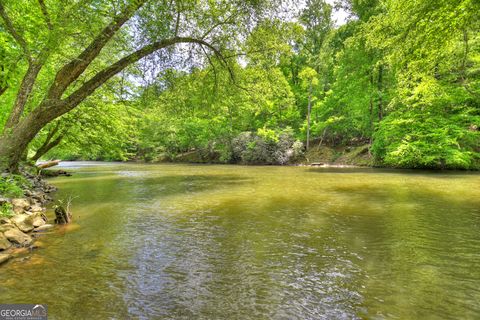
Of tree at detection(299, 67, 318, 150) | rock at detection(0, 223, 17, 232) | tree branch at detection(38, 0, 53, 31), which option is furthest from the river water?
tree at detection(299, 67, 318, 150)

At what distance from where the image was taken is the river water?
3457 millimetres

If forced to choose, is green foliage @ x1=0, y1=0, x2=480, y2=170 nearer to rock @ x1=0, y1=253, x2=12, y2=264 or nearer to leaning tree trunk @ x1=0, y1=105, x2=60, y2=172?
leaning tree trunk @ x1=0, y1=105, x2=60, y2=172

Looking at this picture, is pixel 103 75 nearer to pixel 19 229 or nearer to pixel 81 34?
pixel 81 34

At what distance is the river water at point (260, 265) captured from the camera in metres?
3.46

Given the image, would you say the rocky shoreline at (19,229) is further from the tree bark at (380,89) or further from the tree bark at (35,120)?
the tree bark at (380,89)

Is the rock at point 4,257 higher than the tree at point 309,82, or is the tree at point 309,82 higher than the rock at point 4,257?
the tree at point 309,82

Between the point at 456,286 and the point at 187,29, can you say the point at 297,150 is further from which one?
the point at 456,286

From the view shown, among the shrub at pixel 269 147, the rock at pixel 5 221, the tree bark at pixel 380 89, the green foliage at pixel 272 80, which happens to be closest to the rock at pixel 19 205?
the rock at pixel 5 221

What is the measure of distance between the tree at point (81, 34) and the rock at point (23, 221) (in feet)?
4.18

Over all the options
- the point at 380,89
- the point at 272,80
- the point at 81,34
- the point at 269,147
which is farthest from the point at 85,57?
the point at 269,147

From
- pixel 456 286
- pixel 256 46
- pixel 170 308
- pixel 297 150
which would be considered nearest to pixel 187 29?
pixel 256 46

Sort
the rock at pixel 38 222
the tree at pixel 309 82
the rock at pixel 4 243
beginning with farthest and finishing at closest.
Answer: the tree at pixel 309 82 → the rock at pixel 38 222 → the rock at pixel 4 243

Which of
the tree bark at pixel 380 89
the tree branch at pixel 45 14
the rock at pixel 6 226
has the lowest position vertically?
the rock at pixel 6 226

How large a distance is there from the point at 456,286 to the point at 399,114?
22557mm
